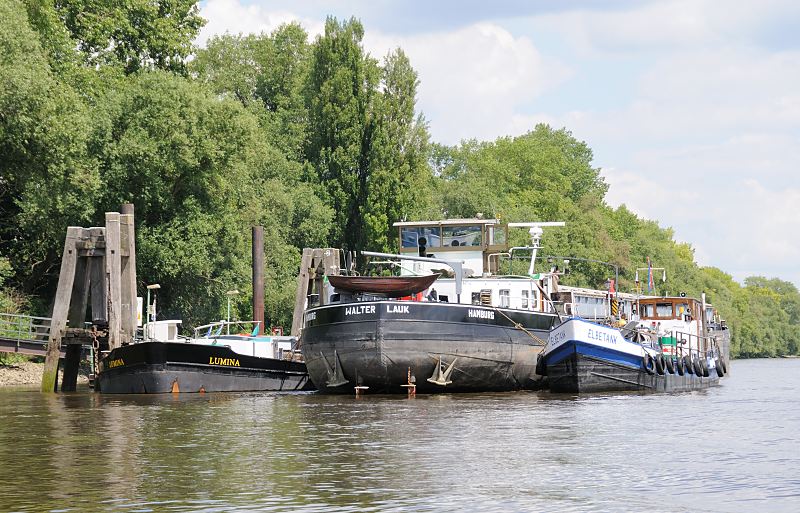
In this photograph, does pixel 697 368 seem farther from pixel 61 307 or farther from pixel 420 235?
pixel 61 307

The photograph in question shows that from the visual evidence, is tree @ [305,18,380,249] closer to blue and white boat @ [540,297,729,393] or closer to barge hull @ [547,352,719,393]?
blue and white boat @ [540,297,729,393]

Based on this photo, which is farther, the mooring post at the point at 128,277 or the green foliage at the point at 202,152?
the green foliage at the point at 202,152

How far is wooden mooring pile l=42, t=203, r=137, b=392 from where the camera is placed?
37.8 m

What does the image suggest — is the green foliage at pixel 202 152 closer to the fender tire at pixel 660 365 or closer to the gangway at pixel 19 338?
the gangway at pixel 19 338

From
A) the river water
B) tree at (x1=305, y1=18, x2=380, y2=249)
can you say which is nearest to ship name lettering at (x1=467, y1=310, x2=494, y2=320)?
the river water

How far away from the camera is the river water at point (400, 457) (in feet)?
49.9

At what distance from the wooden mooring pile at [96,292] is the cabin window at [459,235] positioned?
10.9 m

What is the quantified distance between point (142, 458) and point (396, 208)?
54645 mm

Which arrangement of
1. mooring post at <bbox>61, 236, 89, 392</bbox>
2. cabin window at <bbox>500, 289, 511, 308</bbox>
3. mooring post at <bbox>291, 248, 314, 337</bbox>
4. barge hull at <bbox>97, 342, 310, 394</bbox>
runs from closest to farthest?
1. barge hull at <bbox>97, 342, 310, 394</bbox>
2. mooring post at <bbox>61, 236, 89, 392</bbox>
3. cabin window at <bbox>500, 289, 511, 308</bbox>
4. mooring post at <bbox>291, 248, 314, 337</bbox>

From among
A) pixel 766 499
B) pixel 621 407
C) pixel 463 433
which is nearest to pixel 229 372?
pixel 621 407

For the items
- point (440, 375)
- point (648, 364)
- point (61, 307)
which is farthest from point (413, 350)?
point (61, 307)

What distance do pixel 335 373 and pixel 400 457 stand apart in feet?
51.8

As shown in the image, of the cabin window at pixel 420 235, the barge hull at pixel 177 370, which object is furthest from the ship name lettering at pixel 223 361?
the cabin window at pixel 420 235

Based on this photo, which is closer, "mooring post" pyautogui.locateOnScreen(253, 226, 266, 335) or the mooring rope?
the mooring rope
